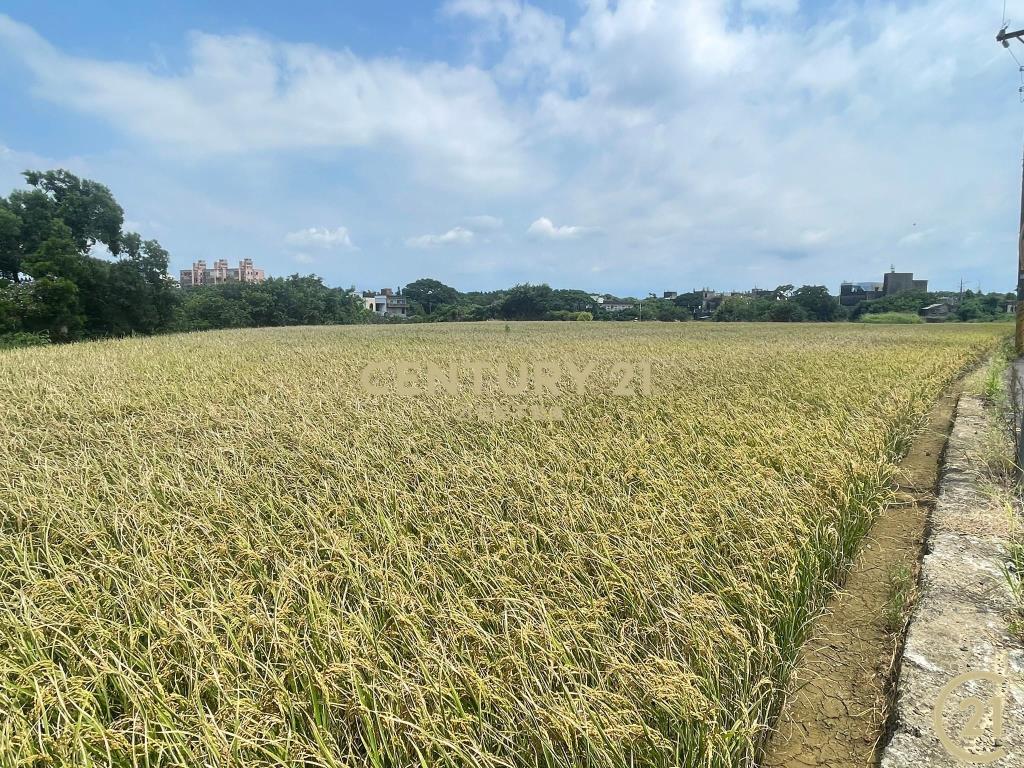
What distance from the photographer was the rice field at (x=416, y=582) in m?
1.27

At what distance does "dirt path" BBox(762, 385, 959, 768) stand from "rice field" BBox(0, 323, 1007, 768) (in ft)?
0.27

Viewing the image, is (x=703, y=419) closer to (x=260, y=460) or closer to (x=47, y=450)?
(x=260, y=460)

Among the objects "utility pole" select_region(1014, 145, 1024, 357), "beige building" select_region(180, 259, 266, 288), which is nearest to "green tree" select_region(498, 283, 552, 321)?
"utility pole" select_region(1014, 145, 1024, 357)

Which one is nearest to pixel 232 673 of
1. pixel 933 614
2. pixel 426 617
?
pixel 426 617

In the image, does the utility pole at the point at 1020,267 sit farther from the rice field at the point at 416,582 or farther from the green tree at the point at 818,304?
the green tree at the point at 818,304

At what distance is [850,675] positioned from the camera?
1.61 metres

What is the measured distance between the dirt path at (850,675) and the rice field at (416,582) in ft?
0.27

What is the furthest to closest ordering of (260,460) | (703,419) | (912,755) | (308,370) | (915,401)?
(308,370) < (915,401) < (703,419) < (260,460) < (912,755)

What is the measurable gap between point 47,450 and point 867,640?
17.0 feet

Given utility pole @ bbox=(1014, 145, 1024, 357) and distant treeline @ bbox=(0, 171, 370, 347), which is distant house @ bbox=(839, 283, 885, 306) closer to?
utility pole @ bbox=(1014, 145, 1024, 357)

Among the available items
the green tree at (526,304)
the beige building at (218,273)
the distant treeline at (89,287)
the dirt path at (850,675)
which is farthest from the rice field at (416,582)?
the beige building at (218,273)

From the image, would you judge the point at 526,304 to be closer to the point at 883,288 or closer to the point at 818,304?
the point at 818,304

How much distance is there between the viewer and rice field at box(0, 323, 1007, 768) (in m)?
1.27

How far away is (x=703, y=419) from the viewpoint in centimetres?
432
